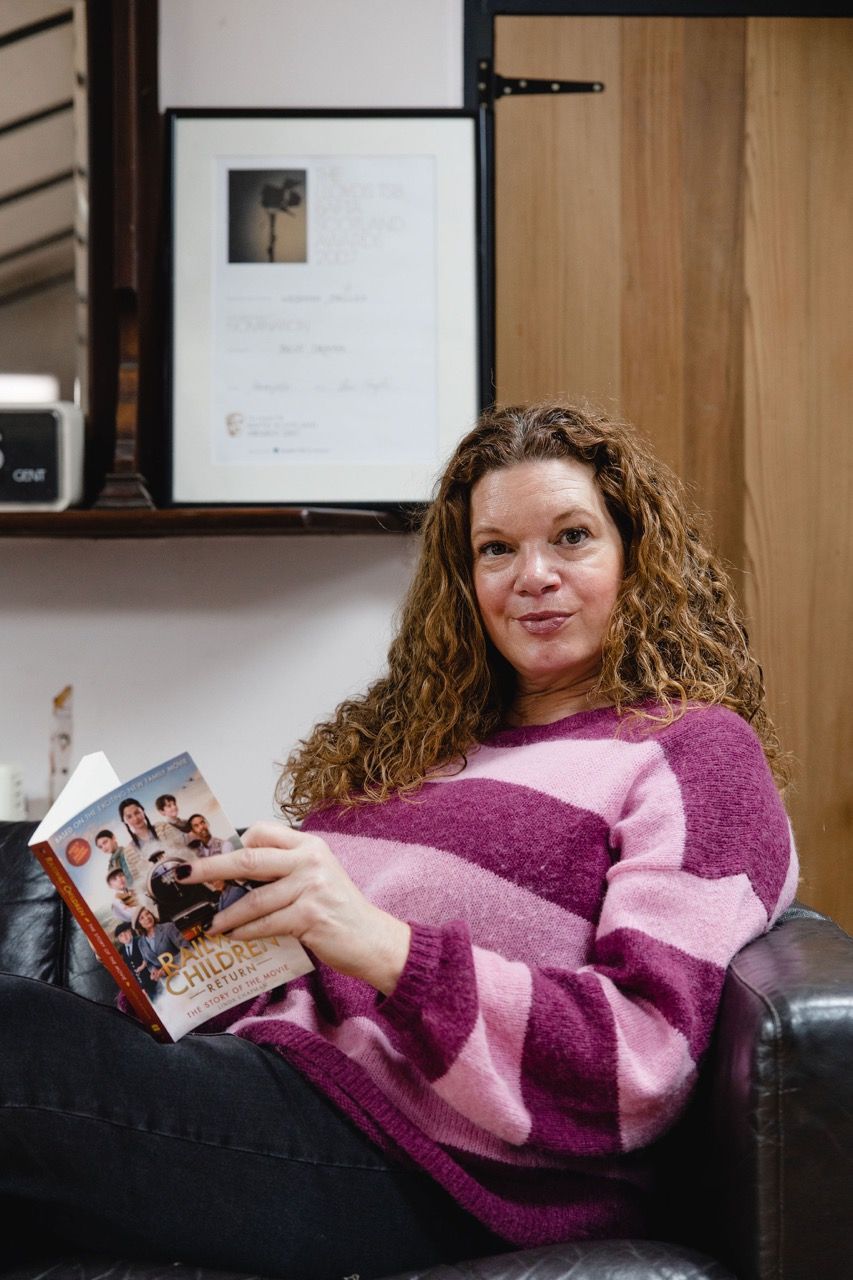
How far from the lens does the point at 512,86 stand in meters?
1.92

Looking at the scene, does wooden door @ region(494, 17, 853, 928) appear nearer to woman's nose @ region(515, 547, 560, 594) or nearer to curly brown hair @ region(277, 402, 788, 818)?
curly brown hair @ region(277, 402, 788, 818)

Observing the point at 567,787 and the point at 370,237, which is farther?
the point at 370,237

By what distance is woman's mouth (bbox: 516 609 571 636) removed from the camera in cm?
126

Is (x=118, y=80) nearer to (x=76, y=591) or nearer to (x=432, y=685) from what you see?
(x=76, y=591)

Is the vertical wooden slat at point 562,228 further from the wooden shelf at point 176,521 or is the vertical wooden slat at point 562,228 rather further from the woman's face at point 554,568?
the woman's face at point 554,568

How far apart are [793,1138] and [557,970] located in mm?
209

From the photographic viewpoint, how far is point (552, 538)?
1.26m

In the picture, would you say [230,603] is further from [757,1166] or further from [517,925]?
[757,1166]

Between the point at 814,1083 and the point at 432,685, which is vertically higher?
the point at 432,685

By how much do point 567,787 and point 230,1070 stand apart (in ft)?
1.34

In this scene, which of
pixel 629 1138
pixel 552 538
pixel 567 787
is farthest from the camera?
pixel 552 538

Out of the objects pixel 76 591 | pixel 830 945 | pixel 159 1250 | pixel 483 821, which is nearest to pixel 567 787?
pixel 483 821

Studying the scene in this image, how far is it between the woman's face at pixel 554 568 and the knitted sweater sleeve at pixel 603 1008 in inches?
13.0

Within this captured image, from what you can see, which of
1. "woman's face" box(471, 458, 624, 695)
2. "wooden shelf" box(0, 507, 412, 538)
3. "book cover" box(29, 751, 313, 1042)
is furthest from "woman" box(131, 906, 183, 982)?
"wooden shelf" box(0, 507, 412, 538)
